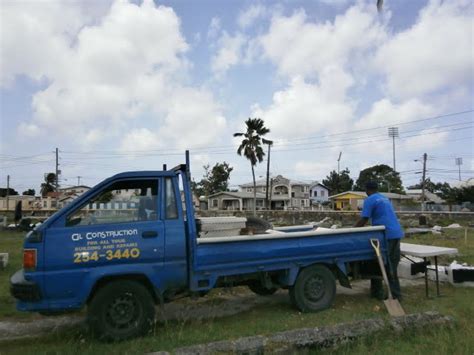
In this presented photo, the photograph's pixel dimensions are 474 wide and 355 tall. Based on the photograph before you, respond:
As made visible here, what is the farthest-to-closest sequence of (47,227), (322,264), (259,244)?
1. (322,264)
2. (259,244)
3. (47,227)

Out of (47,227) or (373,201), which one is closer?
(47,227)

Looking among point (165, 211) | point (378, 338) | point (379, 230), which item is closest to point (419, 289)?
point (379, 230)

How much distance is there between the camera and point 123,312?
530 cm

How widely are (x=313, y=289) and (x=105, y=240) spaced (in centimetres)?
315

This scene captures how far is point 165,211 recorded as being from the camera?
5.55 m

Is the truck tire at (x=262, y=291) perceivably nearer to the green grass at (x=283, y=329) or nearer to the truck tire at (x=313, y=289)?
the green grass at (x=283, y=329)

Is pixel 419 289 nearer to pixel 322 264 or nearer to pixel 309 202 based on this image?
pixel 322 264

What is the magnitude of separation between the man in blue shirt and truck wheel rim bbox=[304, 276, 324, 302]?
1.20 metres

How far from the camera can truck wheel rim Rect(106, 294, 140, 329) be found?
5.23 m

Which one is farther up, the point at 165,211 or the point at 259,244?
the point at 165,211

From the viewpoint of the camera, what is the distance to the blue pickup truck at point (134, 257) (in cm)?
500

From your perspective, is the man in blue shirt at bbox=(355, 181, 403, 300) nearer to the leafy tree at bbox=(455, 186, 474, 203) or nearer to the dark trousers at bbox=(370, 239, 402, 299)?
the dark trousers at bbox=(370, 239, 402, 299)

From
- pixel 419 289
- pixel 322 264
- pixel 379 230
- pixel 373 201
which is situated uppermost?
pixel 373 201

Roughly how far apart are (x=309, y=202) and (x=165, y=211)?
3374 inches
